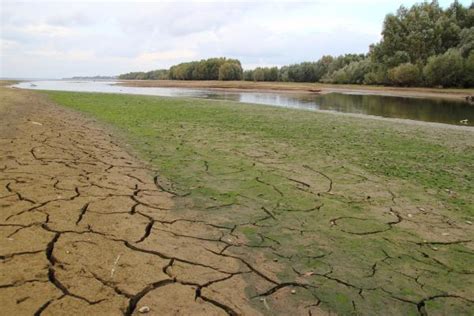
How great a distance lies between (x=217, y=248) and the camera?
3152 mm

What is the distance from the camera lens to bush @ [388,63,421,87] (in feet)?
146

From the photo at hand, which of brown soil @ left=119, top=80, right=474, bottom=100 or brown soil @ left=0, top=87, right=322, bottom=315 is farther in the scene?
brown soil @ left=119, top=80, right=474, bottom=100

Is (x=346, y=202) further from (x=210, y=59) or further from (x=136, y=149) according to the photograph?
(x=210, y=59)

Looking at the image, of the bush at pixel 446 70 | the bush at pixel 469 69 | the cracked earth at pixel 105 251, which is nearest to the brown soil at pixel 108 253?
the cracked earth at pixel 105 251

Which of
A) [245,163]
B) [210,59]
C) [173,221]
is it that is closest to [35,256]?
[173,221]

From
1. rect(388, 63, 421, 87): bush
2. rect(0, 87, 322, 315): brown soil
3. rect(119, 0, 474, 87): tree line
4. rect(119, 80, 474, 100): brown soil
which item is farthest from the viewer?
rect(388, 63, 421, 87): bush

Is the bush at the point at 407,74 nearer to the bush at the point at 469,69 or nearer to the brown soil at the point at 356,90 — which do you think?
the brown soil at the point at 356,90

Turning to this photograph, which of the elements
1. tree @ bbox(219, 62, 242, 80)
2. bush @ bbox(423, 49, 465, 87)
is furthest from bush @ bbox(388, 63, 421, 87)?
tree @ bbox(219, 62, 242, 80)

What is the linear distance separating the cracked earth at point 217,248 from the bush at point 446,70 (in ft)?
137

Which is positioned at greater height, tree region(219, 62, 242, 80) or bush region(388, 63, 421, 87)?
tree region(219, 62, 242, 80)

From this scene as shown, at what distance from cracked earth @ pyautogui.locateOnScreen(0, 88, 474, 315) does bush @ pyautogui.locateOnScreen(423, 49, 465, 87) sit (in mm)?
41857

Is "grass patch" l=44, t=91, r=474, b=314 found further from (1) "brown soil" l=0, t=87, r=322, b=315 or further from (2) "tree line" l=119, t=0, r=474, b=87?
(2) "tree line" l=119, t=0, r=474, b=87

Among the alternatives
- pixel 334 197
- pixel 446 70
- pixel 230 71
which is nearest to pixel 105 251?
pixel 334 197

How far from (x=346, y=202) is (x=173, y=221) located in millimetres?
2060
